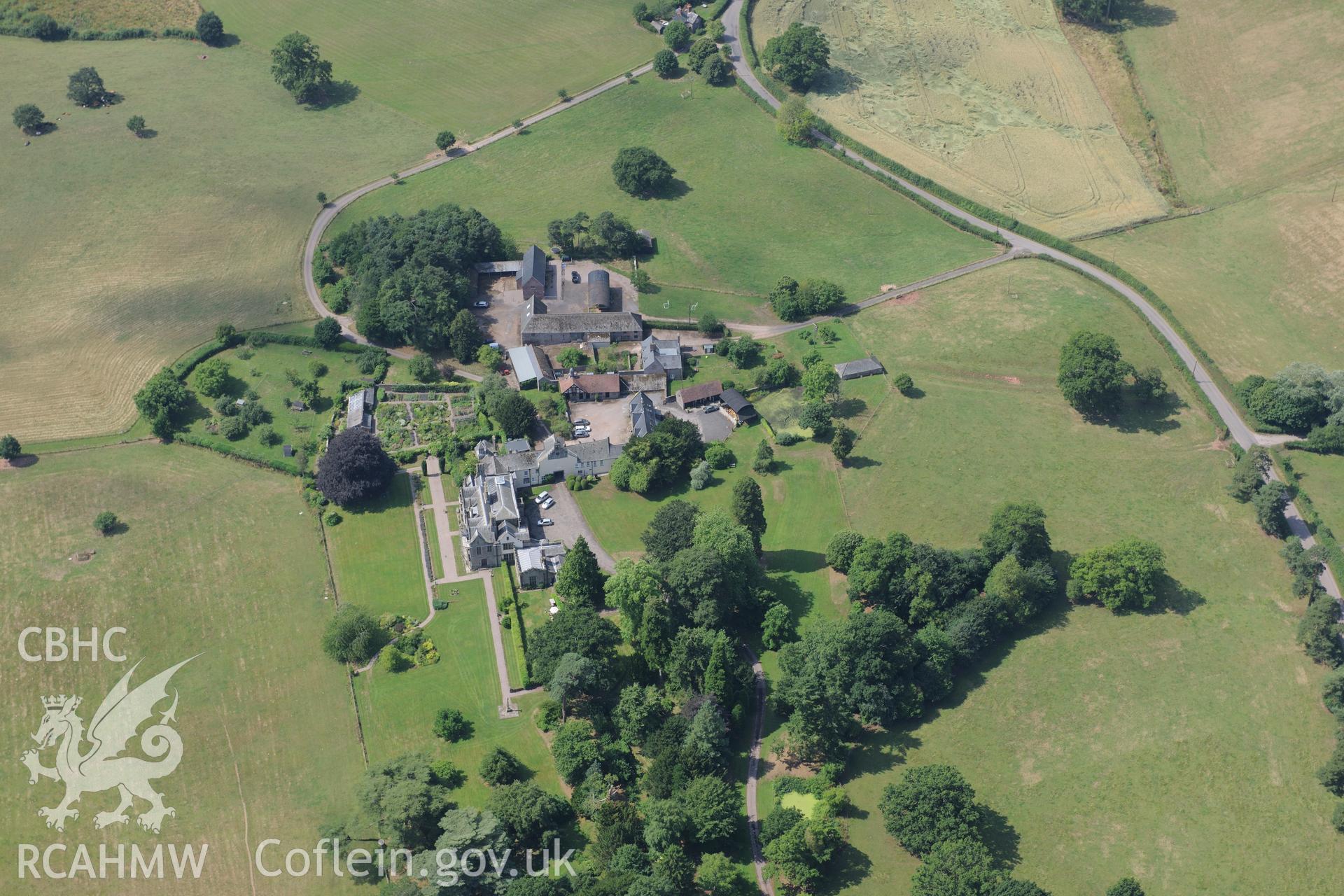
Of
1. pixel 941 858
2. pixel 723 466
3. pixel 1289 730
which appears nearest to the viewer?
pixel 941 858

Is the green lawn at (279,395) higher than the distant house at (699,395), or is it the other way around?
the distant house at (699,395)

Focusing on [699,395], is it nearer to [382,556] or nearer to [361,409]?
[361,409]

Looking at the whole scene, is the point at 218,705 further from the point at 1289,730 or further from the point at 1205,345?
the point at 1205,345

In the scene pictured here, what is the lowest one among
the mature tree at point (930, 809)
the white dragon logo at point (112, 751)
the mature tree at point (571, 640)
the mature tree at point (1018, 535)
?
the white dragon logo at point (112, 751)

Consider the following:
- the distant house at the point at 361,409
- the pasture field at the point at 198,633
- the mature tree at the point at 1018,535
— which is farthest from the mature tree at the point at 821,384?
the pasture field at the point at 198,633

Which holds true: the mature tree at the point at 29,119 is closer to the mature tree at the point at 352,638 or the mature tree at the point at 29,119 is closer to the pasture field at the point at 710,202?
the pasture field at the point at 710,202

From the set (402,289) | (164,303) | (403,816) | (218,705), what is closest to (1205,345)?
(402,289)

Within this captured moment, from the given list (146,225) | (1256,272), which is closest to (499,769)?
(146,225)
